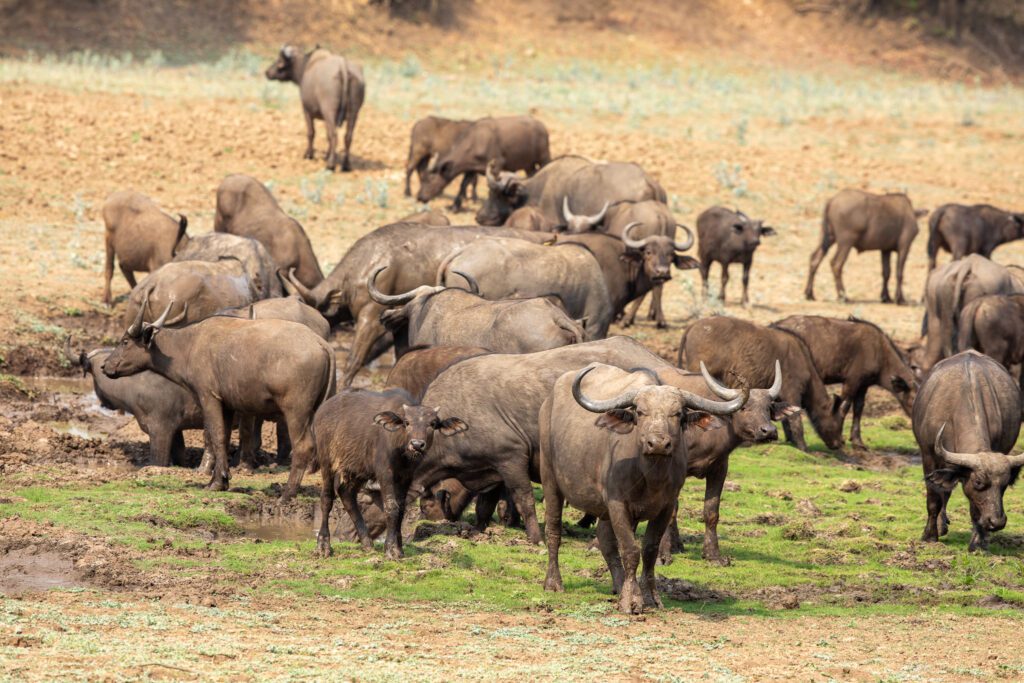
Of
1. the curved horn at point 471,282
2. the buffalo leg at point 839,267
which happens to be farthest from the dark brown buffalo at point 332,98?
the curved horn at point 471,282

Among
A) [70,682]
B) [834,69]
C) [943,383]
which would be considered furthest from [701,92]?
[70,682]

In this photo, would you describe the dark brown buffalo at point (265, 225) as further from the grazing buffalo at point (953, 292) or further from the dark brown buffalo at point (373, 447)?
the grazing buffalo at point (953, 292)

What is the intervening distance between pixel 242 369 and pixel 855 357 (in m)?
7.51

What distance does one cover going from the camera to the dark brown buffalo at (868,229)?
76.7 ft

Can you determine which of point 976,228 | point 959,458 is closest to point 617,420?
point 959,458

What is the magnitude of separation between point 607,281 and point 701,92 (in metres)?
22.5

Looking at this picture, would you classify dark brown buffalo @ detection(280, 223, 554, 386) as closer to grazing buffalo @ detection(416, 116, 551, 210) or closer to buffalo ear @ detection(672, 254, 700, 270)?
buffalo ear @ detection(672, 254, 700, 270)

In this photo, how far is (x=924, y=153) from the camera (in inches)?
1262

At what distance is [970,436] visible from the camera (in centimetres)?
1198

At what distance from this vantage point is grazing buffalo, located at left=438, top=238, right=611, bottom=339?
15.4 metres

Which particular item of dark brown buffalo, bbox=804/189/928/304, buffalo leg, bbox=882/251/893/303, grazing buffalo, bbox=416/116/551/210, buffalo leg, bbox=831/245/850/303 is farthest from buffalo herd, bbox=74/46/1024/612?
grazing buffalo, bbox=416/116/551/210

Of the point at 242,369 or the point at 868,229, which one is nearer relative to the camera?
the point at 242,369

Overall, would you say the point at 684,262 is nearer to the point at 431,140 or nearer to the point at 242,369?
the point at 242,369

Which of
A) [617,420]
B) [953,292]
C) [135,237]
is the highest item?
[617,420]
